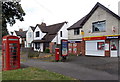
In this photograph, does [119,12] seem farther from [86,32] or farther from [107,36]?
[86,32]

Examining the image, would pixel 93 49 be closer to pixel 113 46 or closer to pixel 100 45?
pixel 100 45

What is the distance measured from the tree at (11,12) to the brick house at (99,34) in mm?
11982

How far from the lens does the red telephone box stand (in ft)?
28.5

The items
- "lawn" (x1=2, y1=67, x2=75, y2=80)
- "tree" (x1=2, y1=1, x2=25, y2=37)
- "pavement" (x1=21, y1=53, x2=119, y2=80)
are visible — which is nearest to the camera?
"lawn" (x1=2, y1=67, x2=75, y2=80)

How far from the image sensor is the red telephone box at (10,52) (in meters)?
8.70

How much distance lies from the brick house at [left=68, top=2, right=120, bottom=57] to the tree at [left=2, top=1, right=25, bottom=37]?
39.3ft

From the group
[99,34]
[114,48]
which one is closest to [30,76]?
[114,48]

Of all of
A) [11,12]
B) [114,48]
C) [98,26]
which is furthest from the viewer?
[11,12]

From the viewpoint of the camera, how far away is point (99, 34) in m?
18.6

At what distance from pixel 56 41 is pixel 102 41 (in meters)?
14.5

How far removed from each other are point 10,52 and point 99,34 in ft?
45.1

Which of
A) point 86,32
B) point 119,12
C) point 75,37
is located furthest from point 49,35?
point 119,12

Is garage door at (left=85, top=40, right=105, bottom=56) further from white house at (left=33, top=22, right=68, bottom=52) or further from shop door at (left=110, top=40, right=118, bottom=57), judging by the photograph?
white house at (left=33, top=22, right=68, bottom=52)

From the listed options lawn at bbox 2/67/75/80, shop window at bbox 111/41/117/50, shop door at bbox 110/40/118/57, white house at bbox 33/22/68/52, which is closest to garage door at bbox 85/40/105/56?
shop door at bbox 110/40/118/57
